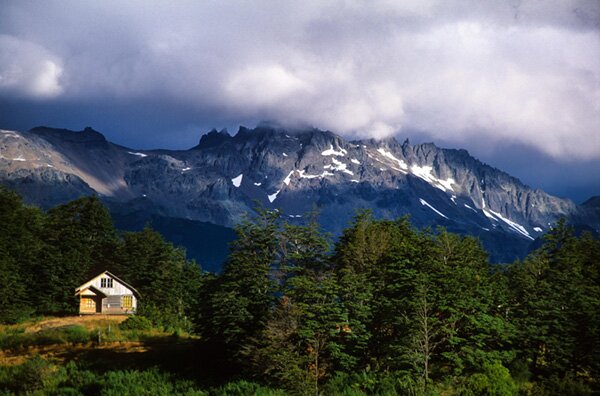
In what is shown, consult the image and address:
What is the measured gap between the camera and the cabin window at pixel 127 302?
7831 cm

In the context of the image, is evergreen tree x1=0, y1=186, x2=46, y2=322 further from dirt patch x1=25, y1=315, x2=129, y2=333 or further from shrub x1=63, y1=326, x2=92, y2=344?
shrub x1=63, y1=326, x2=92, y2=344

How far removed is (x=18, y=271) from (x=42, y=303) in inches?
220

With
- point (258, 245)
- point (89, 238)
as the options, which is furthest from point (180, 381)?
point (89, 238)

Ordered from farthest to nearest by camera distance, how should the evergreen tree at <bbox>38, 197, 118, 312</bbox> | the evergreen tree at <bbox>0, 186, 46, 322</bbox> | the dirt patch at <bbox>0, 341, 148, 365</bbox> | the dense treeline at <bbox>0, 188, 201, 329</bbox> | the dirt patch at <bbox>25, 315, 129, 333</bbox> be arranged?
the evergreen tree at <bbox>38, 197, 118, 312</bbox> → the dense treeline at <bbox>0, 188, 201, 329</bbox> → the evergreen tree at <bbox>0, 186, 46, 322</bbox> → the dirt patch at <bbox>25, 315, 129, 333</bbox> → the dirt patch at <bbox>0, 341, 148, 365</bbox>

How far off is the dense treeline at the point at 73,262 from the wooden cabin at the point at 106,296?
1384mm

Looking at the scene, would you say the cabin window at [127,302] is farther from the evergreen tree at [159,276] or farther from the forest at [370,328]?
the forest at [370,328]

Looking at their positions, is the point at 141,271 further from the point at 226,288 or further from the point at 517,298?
the point at 517,298

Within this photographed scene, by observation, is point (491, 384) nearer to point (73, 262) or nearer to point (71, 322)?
point (71, 322)

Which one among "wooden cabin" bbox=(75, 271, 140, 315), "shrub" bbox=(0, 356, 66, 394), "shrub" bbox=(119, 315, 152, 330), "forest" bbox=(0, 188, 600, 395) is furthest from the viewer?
"wooden cabin" bbox=(75, 271, 140, 315)

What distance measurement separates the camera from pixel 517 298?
4794 cm

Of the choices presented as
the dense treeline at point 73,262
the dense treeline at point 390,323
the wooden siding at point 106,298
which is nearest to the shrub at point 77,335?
the dense treeline at point 73,262

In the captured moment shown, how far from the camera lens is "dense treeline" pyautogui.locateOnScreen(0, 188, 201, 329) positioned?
6650cm

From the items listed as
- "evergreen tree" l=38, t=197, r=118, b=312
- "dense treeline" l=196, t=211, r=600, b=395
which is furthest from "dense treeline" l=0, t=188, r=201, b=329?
"dense treeline" l=196, t=211, r=600, b=395

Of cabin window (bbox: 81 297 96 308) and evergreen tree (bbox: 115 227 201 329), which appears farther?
cabin window (bbox: 81 297 96 308)
